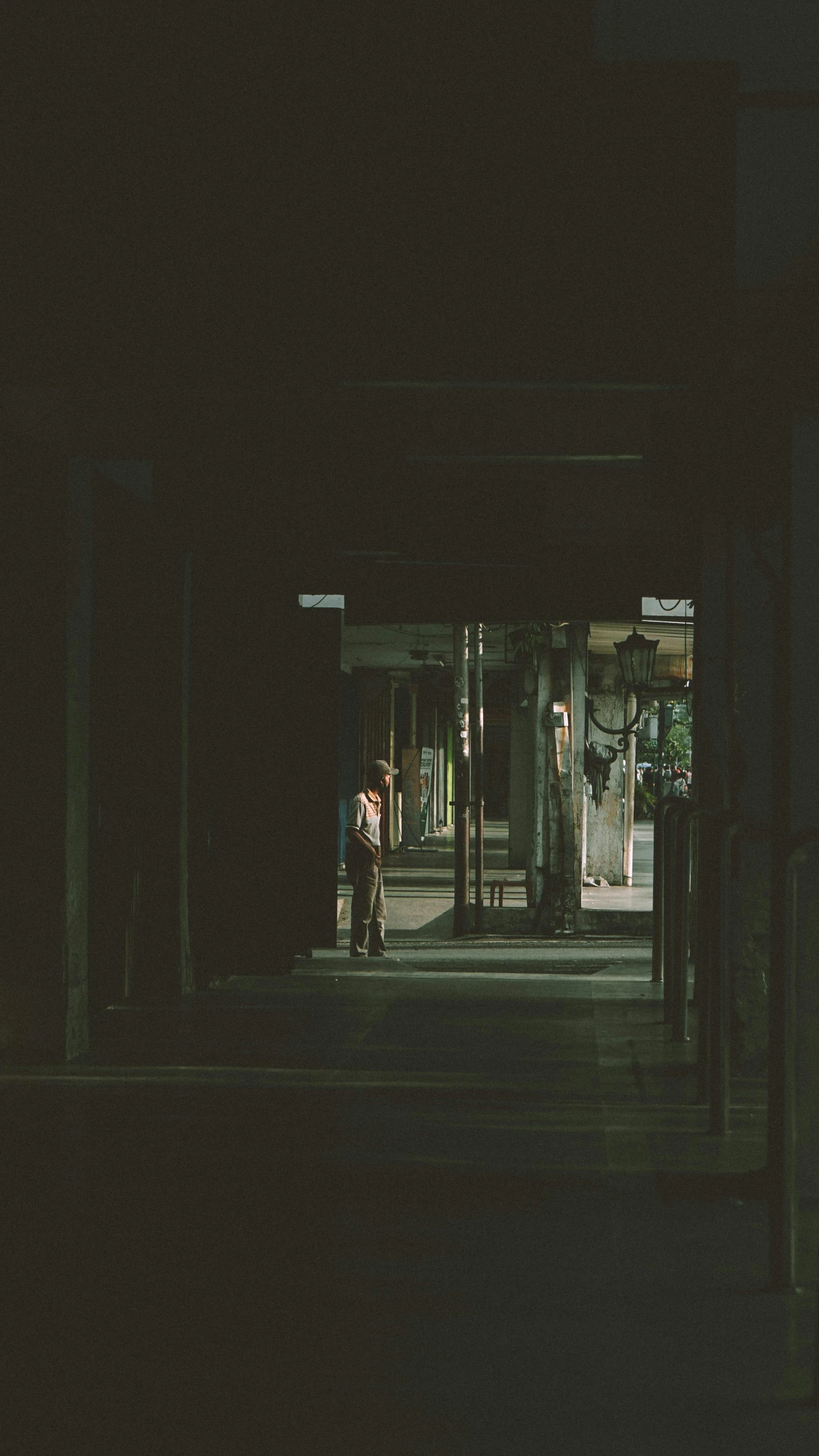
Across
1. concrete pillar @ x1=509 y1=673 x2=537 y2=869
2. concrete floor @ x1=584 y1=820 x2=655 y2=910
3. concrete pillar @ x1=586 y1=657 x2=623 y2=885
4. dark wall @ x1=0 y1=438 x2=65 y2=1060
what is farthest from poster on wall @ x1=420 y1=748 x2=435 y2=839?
dark wall @ x1=0 y1=438 x2=65 y2=1060

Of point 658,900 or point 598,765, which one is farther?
point 598,765

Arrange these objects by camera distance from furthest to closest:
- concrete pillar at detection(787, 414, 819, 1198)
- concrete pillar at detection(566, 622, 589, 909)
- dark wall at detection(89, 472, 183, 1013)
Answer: concrete pillar at detection(566, 622, 589, 909) → dark wall at detection(89, 472, 183, 1013) → concrete pillar at detection(787, 414, 819, 1198)

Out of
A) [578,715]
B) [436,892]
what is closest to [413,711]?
[436,892]

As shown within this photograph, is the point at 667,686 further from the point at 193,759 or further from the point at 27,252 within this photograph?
the point at 27,252

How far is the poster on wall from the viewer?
3456 centimetres

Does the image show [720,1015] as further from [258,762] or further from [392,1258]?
[258,762]

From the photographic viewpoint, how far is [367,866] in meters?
13.7

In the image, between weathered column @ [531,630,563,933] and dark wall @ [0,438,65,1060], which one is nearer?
dark wall @ [0,438,65,1060]

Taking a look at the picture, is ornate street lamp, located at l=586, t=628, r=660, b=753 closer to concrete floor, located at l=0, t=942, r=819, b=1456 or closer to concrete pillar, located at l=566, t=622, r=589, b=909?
concrete pillar, located at l=566, t=622, r=589, b=909

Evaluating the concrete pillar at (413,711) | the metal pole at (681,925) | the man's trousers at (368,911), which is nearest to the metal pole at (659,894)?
the metal pole at (681,925)

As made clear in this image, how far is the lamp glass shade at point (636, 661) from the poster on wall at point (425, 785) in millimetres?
20101

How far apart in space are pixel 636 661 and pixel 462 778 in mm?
5573

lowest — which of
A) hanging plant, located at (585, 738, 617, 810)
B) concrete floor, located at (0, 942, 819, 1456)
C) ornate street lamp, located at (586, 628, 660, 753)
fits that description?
concrete floor, located at (0, 942, 819, 1456)

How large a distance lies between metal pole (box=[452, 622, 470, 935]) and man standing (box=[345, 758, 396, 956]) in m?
4.12
